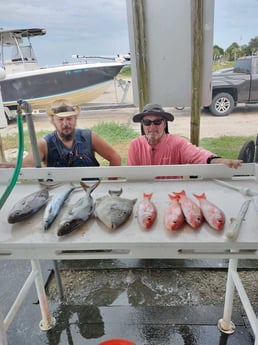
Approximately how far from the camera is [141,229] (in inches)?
44.2

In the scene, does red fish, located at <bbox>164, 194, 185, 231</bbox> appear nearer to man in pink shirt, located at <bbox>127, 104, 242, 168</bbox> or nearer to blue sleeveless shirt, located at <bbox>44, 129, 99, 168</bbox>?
man in pink shirt, located at <bbox>127, 104, 242, 168</bbox>

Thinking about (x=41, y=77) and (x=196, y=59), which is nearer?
(x=196, y=59)

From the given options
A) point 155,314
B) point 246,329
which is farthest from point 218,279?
point 155,314

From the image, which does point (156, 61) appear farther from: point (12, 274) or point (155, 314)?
point (12, 274)

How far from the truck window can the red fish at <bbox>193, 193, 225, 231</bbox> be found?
17.2 ft

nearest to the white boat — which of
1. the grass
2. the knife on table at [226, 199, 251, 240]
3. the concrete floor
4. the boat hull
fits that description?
the boat hull

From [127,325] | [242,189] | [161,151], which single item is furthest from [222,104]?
[127,325]

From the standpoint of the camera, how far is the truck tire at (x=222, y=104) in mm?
5582

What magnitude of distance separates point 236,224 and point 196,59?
1.67m

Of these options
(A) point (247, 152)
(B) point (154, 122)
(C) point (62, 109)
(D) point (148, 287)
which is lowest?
(D) point (148, 287)

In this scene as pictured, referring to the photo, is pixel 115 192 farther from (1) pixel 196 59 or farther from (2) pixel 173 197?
(1) pixel 196 59

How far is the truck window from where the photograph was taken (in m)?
5.53

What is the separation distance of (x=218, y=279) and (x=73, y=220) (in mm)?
1651

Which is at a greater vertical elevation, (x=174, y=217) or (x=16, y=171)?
(x=16, y=171)
